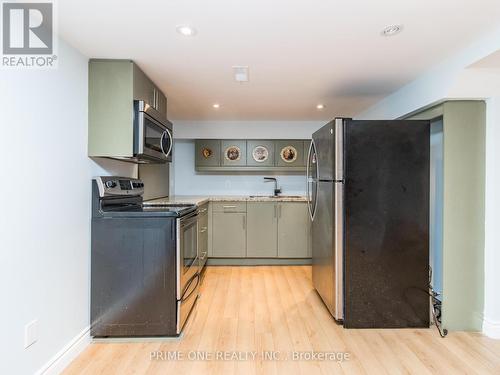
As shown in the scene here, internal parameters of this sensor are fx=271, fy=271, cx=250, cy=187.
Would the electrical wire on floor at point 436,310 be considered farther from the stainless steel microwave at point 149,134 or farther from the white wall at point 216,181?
the stainless steel microwave at point 149,134

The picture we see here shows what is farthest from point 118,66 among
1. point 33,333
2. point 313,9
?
point 33,333

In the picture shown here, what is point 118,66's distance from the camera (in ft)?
6.88

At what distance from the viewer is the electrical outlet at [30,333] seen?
150 centimetres

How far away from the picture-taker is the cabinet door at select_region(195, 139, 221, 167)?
14.0ft

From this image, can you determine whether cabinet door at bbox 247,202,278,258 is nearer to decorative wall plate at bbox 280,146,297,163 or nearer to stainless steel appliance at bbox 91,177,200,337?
decorative wall plate at bbox 280,146,297,163

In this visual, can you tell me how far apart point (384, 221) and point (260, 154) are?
240 centimetres

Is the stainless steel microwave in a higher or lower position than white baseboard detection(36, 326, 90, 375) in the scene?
higher

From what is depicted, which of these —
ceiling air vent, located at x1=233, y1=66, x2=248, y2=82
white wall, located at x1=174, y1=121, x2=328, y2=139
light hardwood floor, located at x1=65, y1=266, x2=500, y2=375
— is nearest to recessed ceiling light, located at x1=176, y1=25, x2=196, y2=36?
ceiling air vent, located at x1=233, y1=66, x2=248, y2=82

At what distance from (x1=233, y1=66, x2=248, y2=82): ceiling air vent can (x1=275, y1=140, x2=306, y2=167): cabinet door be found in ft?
6.42

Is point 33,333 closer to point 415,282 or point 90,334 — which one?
point 90,334

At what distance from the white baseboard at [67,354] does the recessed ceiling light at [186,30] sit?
219 centimetres

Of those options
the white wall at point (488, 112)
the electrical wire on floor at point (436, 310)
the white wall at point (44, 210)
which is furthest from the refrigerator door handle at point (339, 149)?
the white wall at point (44, 210)

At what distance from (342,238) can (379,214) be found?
364 millimetres

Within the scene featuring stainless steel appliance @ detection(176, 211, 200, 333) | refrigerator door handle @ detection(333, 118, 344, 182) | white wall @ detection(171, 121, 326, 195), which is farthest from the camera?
white wall @ detection(171, 121, 326, 195)
